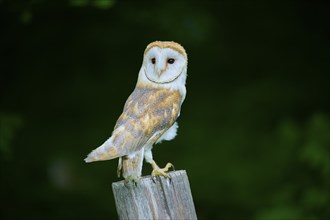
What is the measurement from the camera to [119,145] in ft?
9.24

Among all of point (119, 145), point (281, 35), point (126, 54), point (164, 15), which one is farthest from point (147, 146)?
point (281, 35)

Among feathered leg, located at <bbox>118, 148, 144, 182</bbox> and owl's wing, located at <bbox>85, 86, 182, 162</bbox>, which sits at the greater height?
owl's wing, located at <bbox>85, 86, 182, 162</bbox>

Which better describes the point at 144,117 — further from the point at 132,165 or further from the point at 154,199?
the point at 154,199

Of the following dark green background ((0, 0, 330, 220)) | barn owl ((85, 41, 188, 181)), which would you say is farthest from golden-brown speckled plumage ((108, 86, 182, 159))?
dark green background ((0, 0, 330, 220))

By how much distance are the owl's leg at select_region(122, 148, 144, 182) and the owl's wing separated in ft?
0.12

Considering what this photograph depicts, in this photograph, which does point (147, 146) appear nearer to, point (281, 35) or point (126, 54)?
point (126, 54)

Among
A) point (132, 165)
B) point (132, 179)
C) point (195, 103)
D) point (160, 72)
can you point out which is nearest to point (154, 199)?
point (132, 179)

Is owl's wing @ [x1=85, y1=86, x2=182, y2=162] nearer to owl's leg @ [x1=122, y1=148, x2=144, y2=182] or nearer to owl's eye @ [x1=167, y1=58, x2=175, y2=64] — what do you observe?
owl's leg @ [x1=122, y1=148, x2=144, y2=182]

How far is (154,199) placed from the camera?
2629 millimetres

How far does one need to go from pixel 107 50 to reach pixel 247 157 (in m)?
1.87

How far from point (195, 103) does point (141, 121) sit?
13.2ft

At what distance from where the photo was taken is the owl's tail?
268 centimetres

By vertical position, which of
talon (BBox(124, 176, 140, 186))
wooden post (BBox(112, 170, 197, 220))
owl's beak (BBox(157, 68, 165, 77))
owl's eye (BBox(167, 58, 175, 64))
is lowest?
wooden post (BBox(112, 170, 197, 220))

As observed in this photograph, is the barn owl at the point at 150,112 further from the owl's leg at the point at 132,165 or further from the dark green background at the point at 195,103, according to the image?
the dark green background at the point at 195,103
